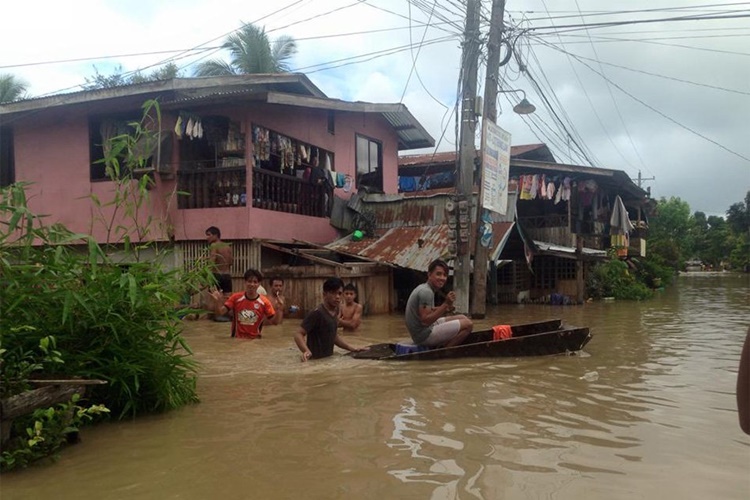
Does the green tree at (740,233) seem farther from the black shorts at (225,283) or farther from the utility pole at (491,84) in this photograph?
the black shorts at (225,283)

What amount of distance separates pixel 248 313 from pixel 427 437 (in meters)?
4.76

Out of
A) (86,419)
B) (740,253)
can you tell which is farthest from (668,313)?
(740,253)

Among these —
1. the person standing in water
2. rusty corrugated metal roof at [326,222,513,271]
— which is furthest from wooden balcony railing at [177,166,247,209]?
rusty corrugated metal roof at [326,222,513,271]

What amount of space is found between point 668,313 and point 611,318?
2340 mm

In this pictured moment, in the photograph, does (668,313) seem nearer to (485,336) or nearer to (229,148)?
(485,336)

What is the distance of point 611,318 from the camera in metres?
13.3

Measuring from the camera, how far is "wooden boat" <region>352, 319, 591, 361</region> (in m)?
7.15

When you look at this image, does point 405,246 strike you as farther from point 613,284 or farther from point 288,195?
point 613,284

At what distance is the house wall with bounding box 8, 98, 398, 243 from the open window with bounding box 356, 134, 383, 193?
1.50m

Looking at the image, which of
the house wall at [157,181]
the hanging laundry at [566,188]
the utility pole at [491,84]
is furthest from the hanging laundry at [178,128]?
the hanging laundry at [566,188]

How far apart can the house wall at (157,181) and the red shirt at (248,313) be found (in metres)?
4.31

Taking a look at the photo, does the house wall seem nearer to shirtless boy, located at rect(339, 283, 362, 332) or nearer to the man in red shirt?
shirtless boy, located at rect(339, 283, 362, 332)

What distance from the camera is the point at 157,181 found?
12844 millimetres

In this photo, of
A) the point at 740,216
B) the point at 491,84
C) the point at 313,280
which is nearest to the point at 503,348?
the point at 313,280
